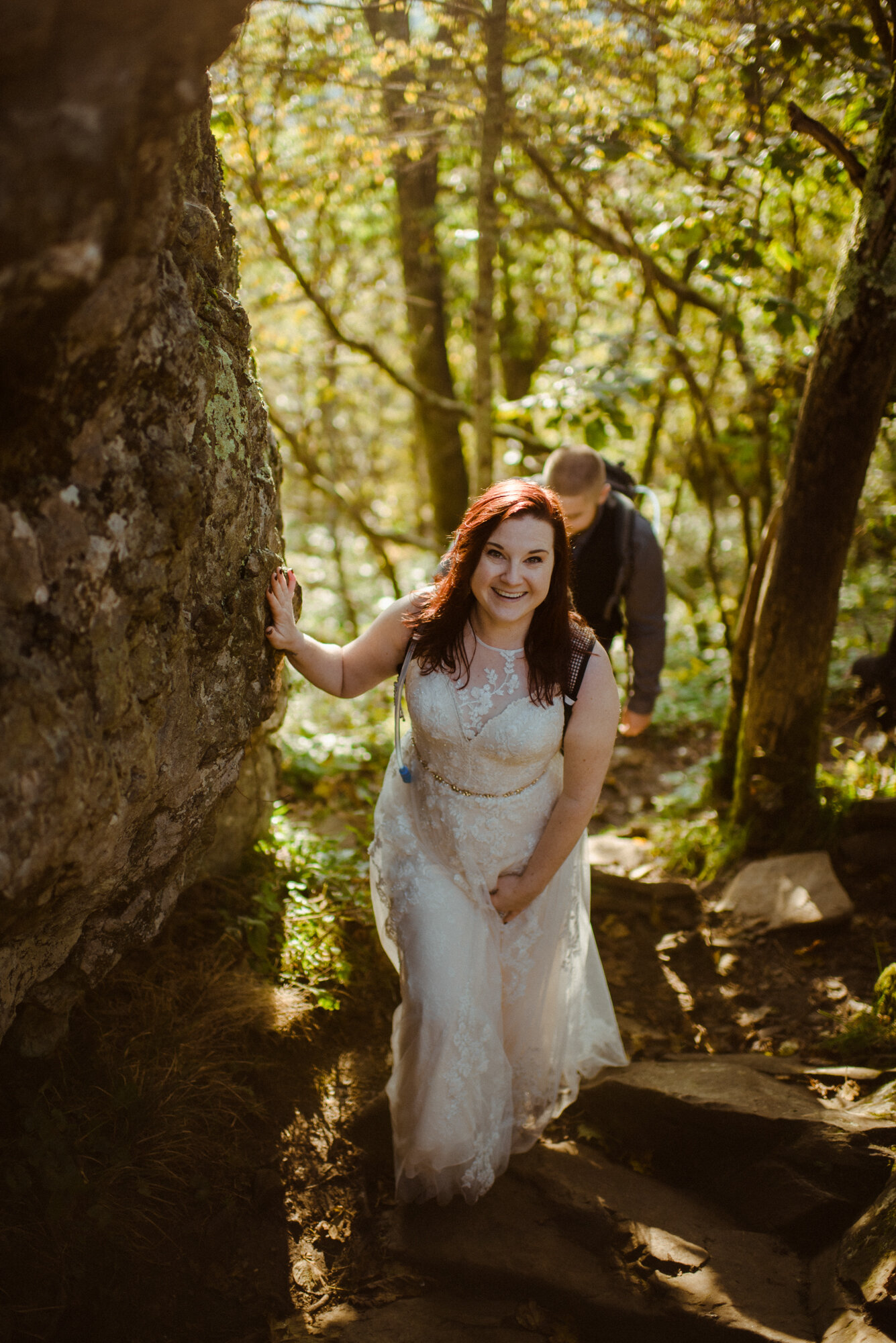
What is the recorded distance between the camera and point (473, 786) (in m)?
2.98

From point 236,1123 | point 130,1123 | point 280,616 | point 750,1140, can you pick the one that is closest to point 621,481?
point 280,616

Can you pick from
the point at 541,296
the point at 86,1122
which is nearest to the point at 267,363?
the point at 541,296

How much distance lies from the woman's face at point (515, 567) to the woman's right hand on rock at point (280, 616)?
64 centimetres

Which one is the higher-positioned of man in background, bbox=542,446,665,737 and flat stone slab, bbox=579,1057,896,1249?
man in background, bbox=542,446,665,737

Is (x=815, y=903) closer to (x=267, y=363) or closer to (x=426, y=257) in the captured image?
(x=426, y=257)

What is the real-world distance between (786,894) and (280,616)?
133 inches

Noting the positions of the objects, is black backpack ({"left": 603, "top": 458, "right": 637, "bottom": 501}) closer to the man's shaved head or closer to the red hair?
the man's shaved head

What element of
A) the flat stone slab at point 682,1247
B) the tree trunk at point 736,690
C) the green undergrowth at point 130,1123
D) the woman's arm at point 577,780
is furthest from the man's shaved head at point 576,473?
Result: the flat stone slab at point 682,1247

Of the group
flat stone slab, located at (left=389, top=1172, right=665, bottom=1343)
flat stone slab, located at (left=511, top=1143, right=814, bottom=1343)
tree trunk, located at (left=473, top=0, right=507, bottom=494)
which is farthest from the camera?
tree trunk, located at (left=473, top=0, right=507, bottom=494)

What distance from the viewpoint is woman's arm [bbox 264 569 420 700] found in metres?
2.83

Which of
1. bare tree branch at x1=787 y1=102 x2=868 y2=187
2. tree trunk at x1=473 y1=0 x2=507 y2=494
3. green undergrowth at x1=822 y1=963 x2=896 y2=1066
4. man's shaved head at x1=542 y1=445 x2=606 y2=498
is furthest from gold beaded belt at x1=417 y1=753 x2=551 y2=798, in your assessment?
bare tree branch at x1=787 y1=102 x2=868 y2=187

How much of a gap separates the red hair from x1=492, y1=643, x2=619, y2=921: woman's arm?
0.12 meters

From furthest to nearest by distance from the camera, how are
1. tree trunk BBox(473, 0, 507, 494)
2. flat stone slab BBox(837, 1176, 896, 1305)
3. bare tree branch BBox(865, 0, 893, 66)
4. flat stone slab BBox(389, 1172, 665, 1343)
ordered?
tree trunk BBox(473, 0, 507, 494), bare tree branch BBox(865, 0, 893, 66), flat stone slab BBox(389, 1172, 665, 1343), flat stone slab BBox(837, 1176, 896, 1305)

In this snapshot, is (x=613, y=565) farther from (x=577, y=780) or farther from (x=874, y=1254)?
(x=874, y=1254)
